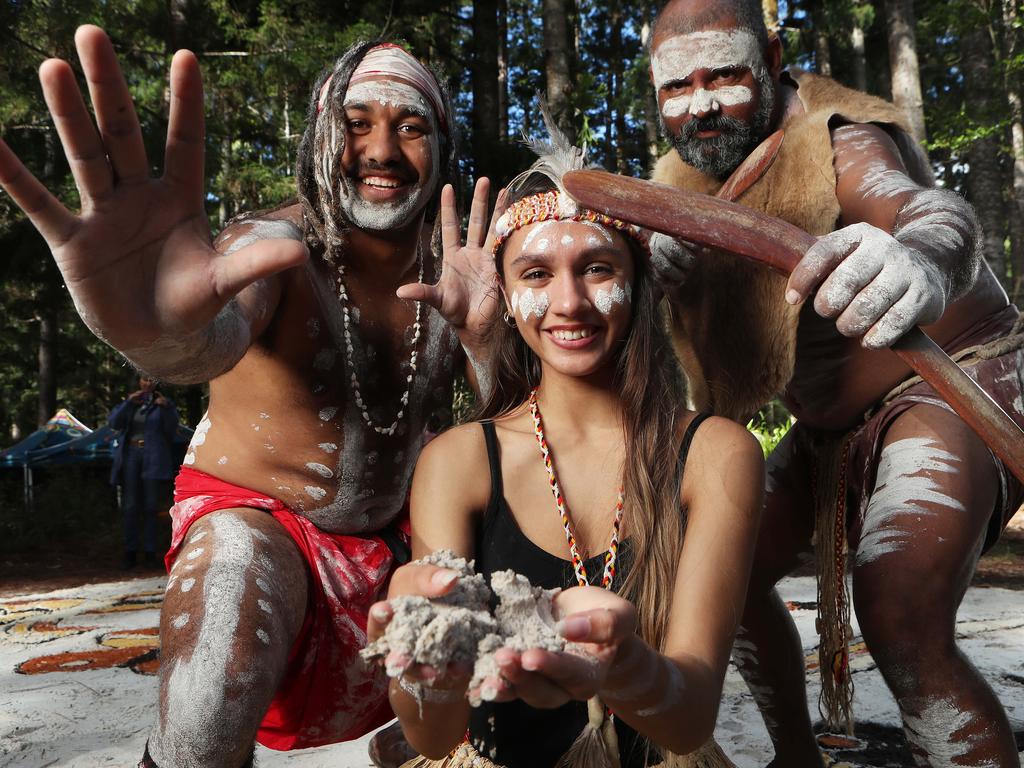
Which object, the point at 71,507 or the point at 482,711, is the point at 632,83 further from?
the point at 482,711

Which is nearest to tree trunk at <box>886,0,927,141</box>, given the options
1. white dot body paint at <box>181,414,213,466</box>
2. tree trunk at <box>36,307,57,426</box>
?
white dot body paint at <box>181,414,213,466</box>

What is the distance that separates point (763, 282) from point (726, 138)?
40 centimetres

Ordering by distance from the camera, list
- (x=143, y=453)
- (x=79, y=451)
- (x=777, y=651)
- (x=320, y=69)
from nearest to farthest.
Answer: (x=777, y=651), (x=143, y=453), (x=320, y=69), (x=79, y=451)

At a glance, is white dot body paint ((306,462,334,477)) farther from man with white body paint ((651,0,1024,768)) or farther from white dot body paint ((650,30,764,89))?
white dot body paint ((650,30,764,89))

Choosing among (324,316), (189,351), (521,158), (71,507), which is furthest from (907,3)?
(71,507)

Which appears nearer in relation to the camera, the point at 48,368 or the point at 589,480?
the point at 589,480

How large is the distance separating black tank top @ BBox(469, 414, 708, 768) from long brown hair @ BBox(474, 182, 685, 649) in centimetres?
4

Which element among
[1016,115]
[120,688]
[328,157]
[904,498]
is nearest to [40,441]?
[120,688]

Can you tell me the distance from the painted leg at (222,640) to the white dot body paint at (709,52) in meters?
1.63

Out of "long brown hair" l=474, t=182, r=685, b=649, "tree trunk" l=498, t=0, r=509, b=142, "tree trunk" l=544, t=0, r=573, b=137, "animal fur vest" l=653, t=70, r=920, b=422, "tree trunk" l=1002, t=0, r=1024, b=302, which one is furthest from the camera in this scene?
"tree trunk" l=498, t=0, r=509, b=142

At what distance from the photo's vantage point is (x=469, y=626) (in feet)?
4.00

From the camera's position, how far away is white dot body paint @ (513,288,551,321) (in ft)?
6.35

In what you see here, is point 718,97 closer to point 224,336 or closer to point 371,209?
point 371,209

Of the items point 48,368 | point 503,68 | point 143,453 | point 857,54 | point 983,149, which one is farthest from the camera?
point 503,68
